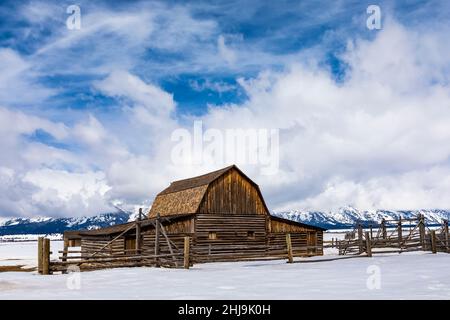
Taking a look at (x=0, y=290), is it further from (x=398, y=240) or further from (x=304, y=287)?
(x=398, y=240)

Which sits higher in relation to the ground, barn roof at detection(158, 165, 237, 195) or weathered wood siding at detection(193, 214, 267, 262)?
barn roof at detection(158, 165, 237, 195)

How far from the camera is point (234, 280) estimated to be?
15.5 m

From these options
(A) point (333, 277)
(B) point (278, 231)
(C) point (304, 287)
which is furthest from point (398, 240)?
(C) point (304, 287)

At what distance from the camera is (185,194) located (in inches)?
1419

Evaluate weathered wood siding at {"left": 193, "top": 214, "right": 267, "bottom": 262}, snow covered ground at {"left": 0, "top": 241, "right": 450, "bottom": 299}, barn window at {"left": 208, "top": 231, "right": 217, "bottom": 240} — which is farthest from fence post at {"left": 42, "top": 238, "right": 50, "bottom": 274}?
barn window at {"left": 208, "top": 231, "right": 217, "bottom": 240}

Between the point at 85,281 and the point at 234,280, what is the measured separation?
492 centimetres

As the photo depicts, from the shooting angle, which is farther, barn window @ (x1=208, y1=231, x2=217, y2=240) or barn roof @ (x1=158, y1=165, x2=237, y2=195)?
barn roof @ (x1=158, y1=165, x2=237, y2=195)

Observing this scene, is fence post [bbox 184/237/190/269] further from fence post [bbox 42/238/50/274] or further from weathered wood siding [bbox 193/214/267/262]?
weathered wood siding [bbox 193/214/267/262]

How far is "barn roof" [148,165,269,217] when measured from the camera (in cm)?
3362

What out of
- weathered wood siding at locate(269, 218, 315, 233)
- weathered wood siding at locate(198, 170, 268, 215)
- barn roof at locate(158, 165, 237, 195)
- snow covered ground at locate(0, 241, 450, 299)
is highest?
A: barn roof at locate(158, 165, 237, 195)

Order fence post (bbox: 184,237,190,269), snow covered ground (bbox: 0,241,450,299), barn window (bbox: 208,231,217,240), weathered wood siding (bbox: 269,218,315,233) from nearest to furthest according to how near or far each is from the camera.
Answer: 1. snow covered ground (bbox: 0,241,450,299)
2. fence post (bbox: 184,237,190,269)
3. barn window (bbox: 208,231,217,240)
4. weathered wood siding (bbox: 269,218,315,233)

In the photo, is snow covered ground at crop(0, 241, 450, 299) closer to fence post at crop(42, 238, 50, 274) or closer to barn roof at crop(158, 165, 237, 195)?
fence post at crop(42, 238, 50, 274)

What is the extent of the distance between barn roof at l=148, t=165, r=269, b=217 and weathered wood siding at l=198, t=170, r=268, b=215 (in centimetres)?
33

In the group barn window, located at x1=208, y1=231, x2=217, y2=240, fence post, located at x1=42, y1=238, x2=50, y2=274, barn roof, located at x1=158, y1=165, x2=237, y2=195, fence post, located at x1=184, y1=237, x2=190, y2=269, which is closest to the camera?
fence post, located at x1=42, y1=238, x2=50, y2=274
